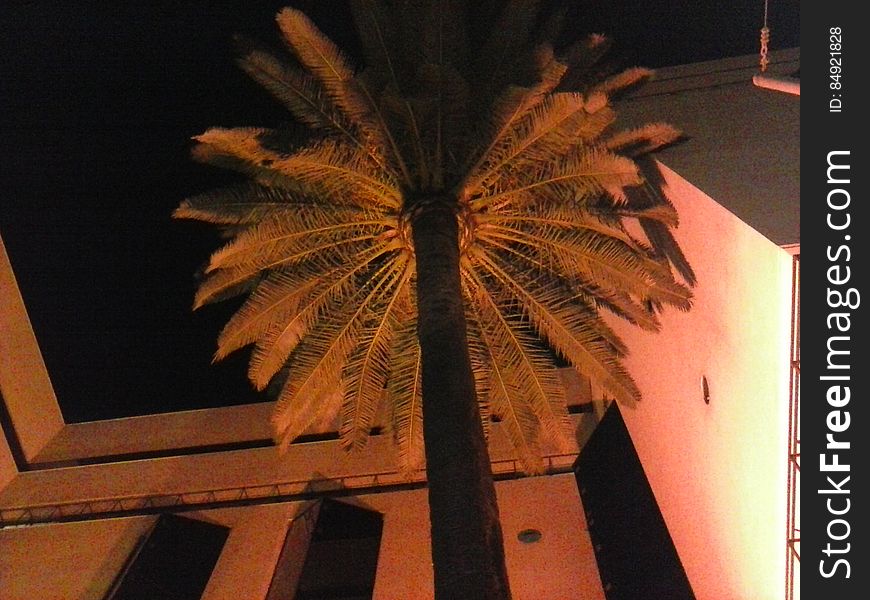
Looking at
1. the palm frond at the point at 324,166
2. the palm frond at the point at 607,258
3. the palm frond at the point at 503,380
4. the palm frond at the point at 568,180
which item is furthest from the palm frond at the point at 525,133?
the palm frond at the point at 503,380

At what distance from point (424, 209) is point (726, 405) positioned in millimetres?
3305

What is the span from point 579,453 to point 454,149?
253 inches

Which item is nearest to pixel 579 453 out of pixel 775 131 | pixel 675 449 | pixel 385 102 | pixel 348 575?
pixel 675 449

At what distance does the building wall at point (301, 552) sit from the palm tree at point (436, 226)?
201cm

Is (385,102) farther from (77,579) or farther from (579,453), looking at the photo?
(77,579)

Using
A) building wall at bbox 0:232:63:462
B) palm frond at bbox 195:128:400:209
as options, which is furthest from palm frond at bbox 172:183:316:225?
building wall at bbox 0:232:63:462

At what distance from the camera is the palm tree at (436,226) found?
6203 millimetres

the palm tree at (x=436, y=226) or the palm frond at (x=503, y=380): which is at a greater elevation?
the palm tree at (x=436, y=226)

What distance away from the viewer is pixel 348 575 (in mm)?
10273

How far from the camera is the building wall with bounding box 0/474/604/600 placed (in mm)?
9352

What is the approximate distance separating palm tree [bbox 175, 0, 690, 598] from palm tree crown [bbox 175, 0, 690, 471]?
21 mm

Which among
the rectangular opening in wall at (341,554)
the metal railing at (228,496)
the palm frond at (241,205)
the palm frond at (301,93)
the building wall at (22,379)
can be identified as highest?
the palm frond at (301,93)

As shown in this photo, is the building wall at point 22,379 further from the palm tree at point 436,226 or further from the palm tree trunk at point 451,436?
the palm tree trunk at point 451,436
